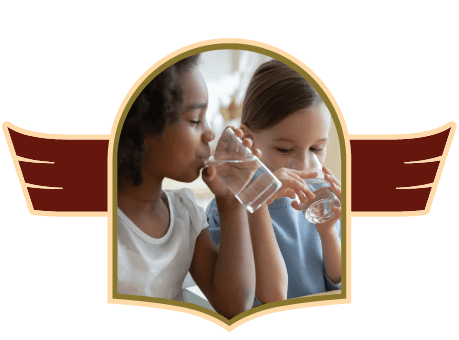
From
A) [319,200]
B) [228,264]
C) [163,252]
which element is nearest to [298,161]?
[319,200]

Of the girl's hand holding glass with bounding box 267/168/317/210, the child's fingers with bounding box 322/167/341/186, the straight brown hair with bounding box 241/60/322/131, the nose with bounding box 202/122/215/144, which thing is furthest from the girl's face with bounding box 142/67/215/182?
the child's fingers with bounding box 322/167/341/186

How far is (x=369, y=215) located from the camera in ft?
5.20

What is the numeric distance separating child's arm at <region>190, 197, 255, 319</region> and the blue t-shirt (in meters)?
0.04

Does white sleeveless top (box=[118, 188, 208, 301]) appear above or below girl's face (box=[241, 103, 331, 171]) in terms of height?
below

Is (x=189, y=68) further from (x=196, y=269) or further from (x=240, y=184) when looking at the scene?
(x=196, y=269)

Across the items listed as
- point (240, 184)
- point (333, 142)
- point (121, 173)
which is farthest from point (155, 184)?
point (333, 142)

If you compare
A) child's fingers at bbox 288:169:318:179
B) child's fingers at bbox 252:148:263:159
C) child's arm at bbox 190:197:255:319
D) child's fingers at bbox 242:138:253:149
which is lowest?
child's arm at bbox 190:197:255:319

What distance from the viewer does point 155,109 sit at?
144 cm

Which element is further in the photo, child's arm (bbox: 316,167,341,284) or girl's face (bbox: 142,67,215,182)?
child's arm (bbox: 316,167,341,284)

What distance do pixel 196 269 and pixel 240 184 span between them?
0.31 meters

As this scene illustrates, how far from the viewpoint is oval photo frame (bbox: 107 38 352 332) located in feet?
4.73

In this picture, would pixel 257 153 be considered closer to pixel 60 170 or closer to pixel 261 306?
pixel 261 306

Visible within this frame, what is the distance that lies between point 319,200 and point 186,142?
447 millimetres

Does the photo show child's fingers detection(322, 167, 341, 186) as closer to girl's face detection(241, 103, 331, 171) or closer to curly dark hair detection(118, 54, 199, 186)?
girl's face detection(241, 103, 331, 171)
